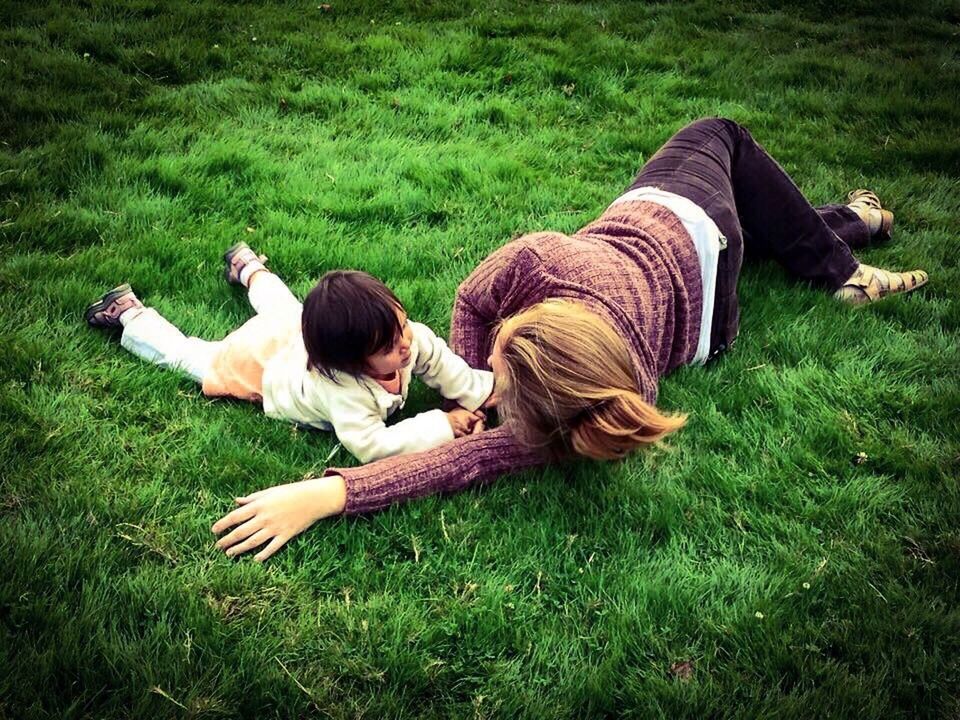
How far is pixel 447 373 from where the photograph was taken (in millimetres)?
3115

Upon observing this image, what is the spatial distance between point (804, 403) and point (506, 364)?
1655mm

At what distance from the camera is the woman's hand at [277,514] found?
259cm

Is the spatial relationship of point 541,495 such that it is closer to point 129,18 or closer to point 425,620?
point 425,620

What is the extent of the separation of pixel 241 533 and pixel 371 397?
0.69 m

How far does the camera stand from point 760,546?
2744mm

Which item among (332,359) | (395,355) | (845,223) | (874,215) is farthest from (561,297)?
(874,215)

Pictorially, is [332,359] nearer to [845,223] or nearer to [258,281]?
[258,281]

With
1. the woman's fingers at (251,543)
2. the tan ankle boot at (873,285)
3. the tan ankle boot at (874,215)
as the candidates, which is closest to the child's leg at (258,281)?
the woman's fingers at (251,543)

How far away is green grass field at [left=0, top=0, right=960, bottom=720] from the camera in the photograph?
2.30 m

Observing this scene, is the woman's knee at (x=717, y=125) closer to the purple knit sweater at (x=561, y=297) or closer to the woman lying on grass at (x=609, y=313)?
the woman lying on grass at (x=609, y=313)

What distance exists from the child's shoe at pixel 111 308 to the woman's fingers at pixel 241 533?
1429mm

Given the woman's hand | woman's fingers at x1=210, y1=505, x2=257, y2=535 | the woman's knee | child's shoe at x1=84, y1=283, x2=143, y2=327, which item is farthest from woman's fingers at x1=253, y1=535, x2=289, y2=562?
the woman's knee

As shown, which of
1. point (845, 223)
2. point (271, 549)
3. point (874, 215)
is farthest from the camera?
point (874, 215)

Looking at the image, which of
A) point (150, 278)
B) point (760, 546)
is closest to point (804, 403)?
point (760, 546)
